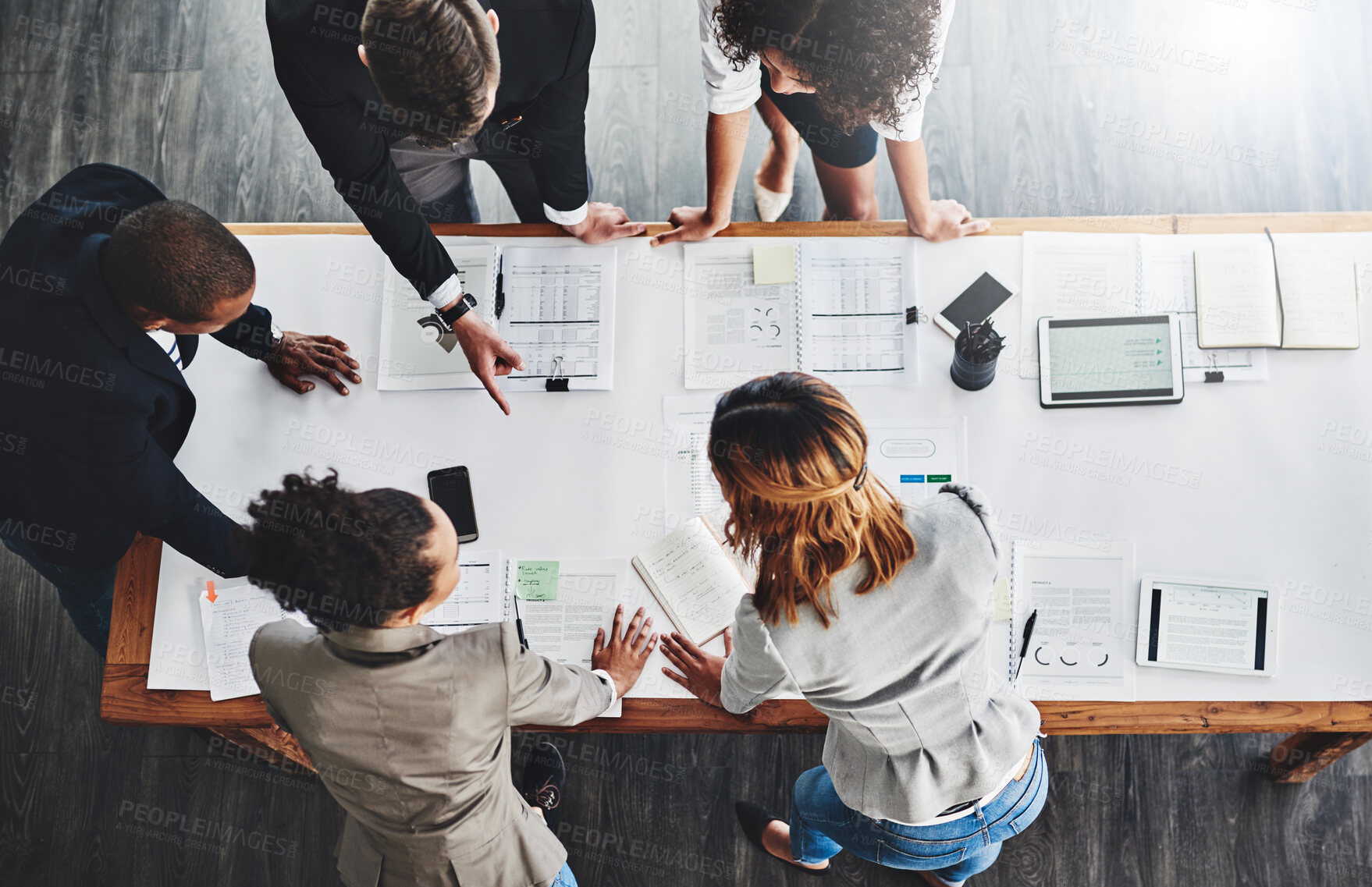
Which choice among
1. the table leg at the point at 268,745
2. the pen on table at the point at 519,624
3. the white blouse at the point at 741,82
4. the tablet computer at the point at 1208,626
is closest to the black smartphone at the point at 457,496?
the pen on table at the point at 519,624

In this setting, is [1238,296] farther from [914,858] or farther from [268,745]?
[268,745]

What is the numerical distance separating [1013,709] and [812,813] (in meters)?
0.49

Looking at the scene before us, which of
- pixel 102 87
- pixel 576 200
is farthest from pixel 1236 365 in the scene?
pixel 102 87

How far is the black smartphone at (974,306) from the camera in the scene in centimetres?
180

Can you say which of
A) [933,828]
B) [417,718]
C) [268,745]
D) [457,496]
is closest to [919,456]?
[933,828]

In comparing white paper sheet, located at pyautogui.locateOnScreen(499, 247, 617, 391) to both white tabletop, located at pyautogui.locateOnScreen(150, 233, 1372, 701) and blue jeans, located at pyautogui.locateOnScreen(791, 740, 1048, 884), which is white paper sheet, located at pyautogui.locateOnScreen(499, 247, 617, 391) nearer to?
white tabletop, located at pyautogui.locateOnScreen(150, 233, 1372, 701)

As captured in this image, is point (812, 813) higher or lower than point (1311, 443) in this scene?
lower

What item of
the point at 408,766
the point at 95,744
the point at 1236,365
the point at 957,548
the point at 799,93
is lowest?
the point at 95,744

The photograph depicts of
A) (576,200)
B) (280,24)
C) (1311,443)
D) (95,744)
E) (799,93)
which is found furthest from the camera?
A: (95,744)

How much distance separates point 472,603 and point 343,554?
46cm

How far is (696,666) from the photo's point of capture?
1.64 meters

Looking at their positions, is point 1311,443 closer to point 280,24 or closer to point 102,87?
point 280,24

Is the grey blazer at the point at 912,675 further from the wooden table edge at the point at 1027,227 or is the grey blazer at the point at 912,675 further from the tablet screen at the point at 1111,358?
the wooden table edge at the point at 1027,227

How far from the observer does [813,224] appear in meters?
1.90
